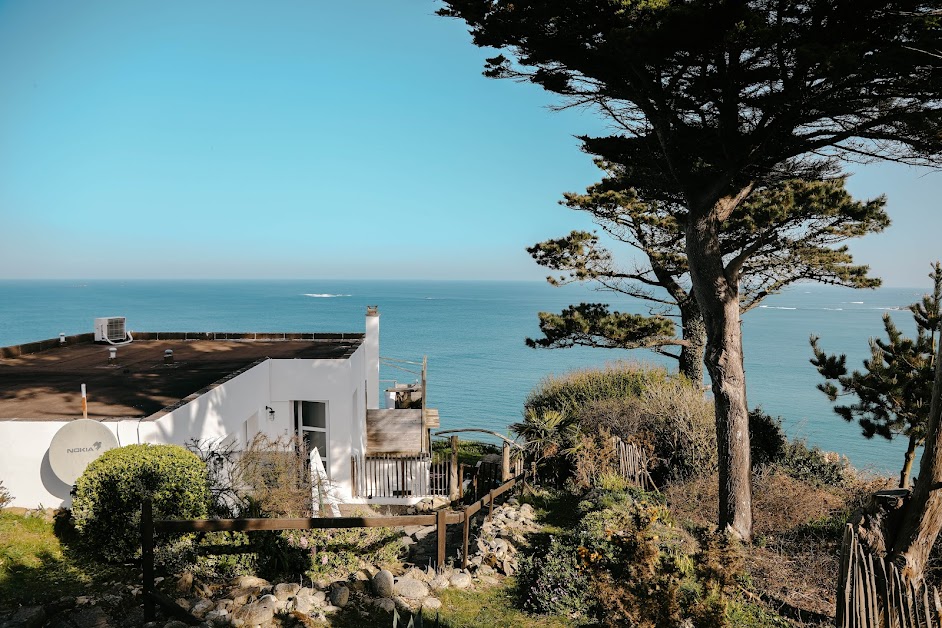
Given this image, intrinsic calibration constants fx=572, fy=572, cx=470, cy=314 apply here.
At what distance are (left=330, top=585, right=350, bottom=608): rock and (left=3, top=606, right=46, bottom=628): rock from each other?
248 cm

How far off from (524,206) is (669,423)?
8985cm

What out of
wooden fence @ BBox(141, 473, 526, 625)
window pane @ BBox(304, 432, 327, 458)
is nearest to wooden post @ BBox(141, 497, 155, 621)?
wooden fence @ BBox(141, 473, 526, 625)

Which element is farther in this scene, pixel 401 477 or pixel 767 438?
pixel 401 477

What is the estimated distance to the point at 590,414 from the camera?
12.9 m

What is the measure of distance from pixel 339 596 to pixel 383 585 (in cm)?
48

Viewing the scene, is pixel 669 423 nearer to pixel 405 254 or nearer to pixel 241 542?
pixel 241 542

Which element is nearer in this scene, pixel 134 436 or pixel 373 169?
pixel 134 436

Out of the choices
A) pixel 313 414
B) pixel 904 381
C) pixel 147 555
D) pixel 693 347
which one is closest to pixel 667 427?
pixel 904 381

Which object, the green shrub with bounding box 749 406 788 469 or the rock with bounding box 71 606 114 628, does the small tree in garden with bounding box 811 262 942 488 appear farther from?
the rock with bounding box 71 606 114 628

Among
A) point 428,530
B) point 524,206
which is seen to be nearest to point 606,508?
point 428,530

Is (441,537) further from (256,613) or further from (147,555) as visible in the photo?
(147,555)

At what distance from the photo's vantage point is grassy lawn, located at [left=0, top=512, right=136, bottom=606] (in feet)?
18.0

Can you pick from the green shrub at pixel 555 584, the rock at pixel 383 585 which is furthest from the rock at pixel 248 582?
the green shrub at pixel 555 584

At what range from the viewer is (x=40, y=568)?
5.91m
